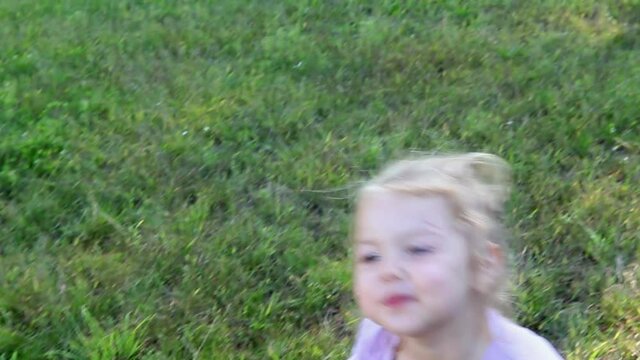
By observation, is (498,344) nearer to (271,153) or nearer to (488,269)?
(488,269)

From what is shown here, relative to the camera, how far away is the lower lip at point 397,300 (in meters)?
1.75

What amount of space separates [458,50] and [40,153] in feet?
6.78

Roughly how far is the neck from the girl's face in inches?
1.3

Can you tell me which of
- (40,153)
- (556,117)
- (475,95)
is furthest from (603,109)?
(40,153)

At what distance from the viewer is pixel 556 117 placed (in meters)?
4.25

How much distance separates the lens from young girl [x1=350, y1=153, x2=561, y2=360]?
1759 mm

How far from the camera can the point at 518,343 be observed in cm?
192

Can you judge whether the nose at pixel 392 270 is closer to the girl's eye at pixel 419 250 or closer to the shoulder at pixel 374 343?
the girl's eye at pixel 419 250

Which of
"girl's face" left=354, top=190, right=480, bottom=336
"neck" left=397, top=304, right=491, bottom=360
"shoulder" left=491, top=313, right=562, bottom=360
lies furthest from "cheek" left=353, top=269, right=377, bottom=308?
"shoulder" left=491, top=313, right=562, bottom=360

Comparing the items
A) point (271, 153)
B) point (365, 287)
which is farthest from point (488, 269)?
point (271, 153)

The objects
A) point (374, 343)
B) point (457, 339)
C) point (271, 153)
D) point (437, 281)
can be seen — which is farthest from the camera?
point (271, 153)

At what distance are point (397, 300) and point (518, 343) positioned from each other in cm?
31

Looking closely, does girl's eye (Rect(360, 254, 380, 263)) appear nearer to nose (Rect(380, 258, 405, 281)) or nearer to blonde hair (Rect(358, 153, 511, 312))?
nose (Rect(380, 258, 405, 281))

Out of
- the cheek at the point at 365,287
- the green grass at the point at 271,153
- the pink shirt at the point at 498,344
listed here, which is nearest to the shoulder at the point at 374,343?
the pink shirt at the point at 498,344
